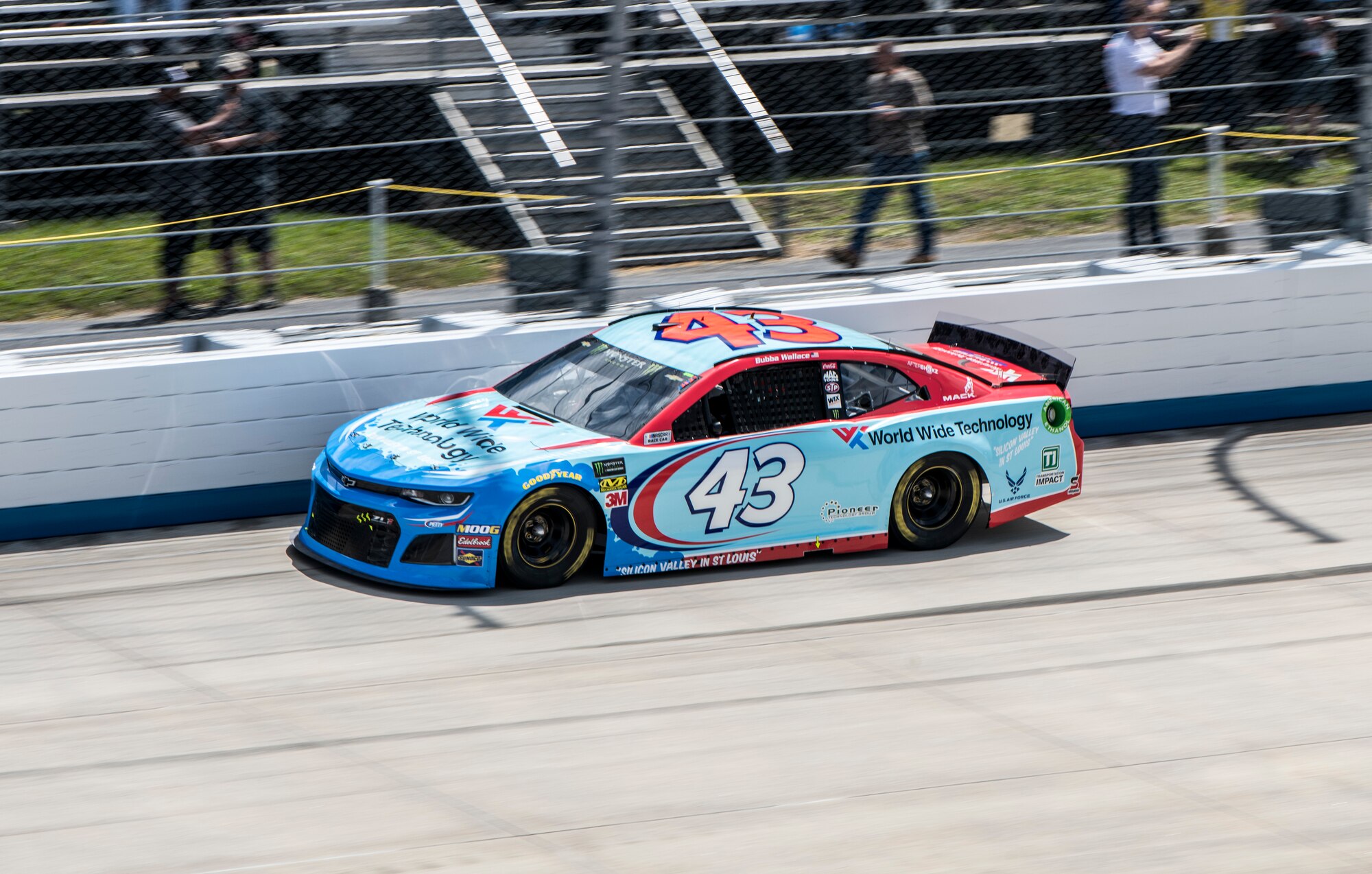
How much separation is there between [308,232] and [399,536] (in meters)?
2.91

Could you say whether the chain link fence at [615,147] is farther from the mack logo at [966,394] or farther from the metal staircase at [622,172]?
the mack logo at [966,394]

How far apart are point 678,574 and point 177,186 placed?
377cm

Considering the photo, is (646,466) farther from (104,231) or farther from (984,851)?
(104,231)

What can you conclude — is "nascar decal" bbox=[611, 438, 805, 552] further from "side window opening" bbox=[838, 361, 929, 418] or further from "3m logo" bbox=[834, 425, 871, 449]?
"side window opening" bbox=[838, 361, 929, 418]

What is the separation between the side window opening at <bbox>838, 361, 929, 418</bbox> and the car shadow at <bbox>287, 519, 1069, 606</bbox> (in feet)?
2.56

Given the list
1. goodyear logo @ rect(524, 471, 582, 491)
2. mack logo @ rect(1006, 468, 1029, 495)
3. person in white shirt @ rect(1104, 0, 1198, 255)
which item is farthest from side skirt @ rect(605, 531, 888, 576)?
person in white shirt @ rect(1104, 0, 1198, 255)

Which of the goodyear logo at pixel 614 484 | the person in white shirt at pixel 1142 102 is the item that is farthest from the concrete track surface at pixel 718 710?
the person in white shirt at pixel 1142 102

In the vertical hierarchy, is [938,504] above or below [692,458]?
below

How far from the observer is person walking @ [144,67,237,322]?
9055 mm

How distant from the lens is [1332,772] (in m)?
5.55

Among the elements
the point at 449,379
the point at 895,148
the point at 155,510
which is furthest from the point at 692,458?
the point at 895,148

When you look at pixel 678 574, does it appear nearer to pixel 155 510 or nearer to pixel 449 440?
pixel 449 440

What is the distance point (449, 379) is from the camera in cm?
916

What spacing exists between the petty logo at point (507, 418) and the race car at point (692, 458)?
1 centimetres
